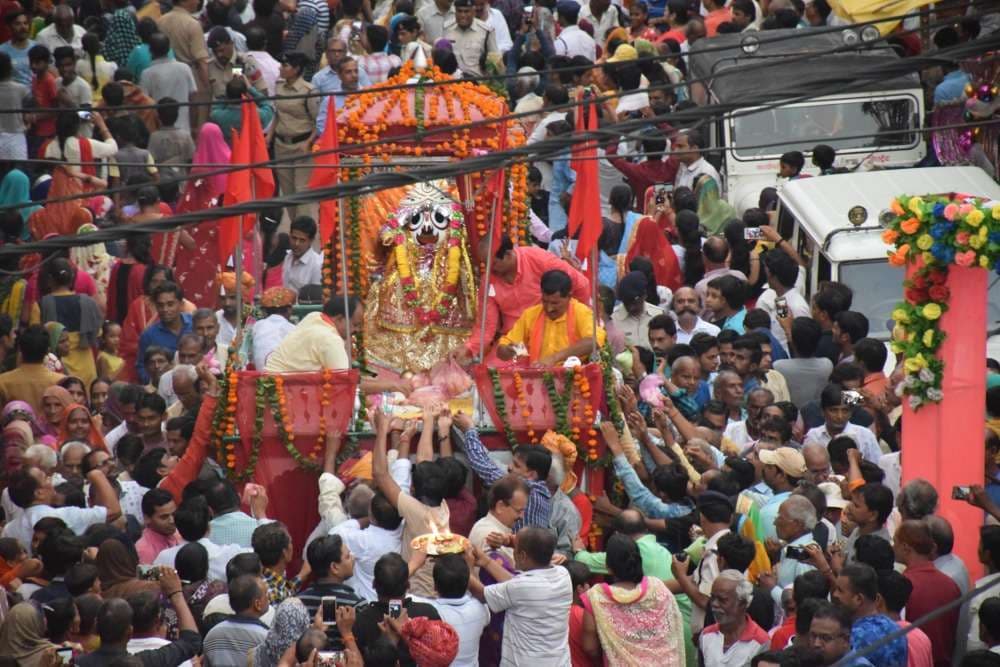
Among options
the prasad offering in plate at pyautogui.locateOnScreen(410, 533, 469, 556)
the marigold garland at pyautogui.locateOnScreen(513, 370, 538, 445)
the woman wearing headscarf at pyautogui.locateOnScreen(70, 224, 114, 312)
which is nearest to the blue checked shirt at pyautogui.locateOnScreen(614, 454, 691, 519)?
the marigold garland at pyautogui.locateOnScreen(513, 370, 538, 445)

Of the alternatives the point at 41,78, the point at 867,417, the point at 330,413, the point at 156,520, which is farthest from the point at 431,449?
the point at 41,78

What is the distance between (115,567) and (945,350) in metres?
5.09

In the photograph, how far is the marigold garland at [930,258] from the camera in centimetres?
1266

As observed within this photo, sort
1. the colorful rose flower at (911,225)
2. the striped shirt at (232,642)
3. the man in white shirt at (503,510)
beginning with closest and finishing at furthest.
→ the striped shirt at (232,642), the man in white shirt at (503,510), the colorful rose flower at (911,225)

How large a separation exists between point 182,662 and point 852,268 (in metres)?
8.32

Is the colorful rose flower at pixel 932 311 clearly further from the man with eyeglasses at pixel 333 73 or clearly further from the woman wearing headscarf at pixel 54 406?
the man with eyeglasses at pixel 333 73

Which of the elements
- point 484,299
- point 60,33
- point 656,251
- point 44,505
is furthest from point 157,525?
point 60,33

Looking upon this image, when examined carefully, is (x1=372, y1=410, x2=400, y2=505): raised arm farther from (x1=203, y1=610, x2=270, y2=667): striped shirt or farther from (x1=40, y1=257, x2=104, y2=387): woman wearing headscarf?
(x1=40, y1=257, x2=104, y2=387): woman wearing headscarf

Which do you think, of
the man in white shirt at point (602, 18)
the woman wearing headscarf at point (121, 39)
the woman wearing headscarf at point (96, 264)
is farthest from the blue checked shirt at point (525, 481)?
the man in white shirt at point (602, 18)

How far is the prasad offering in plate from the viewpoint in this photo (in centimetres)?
1120

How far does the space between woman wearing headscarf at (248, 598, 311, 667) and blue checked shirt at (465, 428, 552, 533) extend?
236 cm

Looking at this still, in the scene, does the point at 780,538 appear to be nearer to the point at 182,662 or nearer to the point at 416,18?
the point at 182,662

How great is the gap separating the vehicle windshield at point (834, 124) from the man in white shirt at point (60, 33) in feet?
25.0

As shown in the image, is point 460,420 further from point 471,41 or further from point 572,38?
point 572,38
